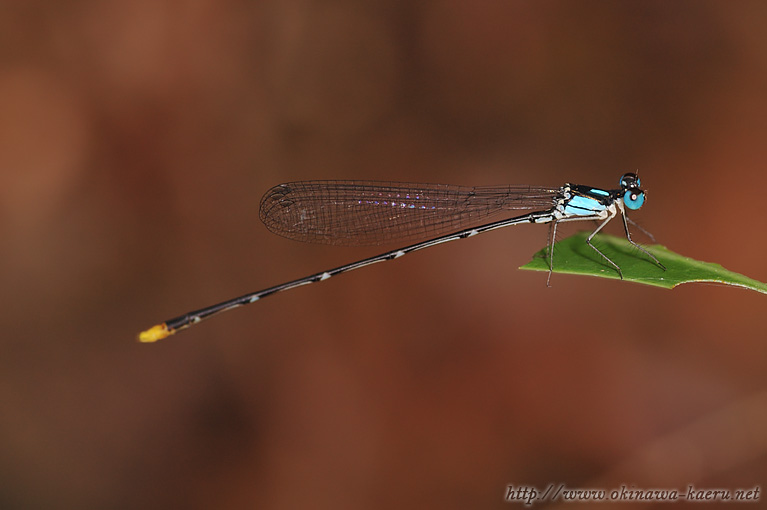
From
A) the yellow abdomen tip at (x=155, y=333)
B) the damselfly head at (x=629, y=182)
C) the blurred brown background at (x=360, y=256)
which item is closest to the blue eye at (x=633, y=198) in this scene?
the damselfly head at (x=629, y=182)

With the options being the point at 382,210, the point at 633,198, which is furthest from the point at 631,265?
the point at 382,210

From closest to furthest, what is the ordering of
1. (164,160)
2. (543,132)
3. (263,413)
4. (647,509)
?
(647,509) < (263,413) < (164,160) < (543,132)

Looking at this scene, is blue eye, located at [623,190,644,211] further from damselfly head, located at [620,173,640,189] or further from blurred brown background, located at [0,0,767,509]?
blurred brown background, located at [0,0,767,509]

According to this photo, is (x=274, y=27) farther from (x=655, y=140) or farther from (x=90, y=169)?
(x=655, y=140)

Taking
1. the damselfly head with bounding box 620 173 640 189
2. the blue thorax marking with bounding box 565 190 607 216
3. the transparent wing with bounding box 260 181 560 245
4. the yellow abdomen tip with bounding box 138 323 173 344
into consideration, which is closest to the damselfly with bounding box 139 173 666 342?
the transparent wing with bounding box 260 181 560 245

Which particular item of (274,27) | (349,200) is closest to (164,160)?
(274,27)

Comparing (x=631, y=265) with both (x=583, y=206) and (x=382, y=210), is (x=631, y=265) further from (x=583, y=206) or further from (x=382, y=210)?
(x=382, y=210)

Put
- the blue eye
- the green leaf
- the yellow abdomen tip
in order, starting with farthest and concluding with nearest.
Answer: the blue eye → the yellow abdomen tip → the green leaf
